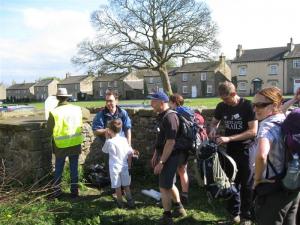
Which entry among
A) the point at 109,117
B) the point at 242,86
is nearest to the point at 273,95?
the point at 109,117

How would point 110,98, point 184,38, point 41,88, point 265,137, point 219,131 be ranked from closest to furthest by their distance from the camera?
point 265,137
point 110,98
point 219,131
point 184,38
point 41,88

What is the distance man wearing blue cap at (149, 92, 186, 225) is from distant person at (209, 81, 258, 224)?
622 mm

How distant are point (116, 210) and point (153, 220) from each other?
0.77m

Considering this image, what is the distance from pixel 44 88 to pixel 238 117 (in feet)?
334

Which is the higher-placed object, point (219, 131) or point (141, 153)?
point (219, 131)

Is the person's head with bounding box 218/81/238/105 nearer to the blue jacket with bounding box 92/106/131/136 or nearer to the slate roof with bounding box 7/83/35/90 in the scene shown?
the blue jacket with bounding box 92/106/131/136

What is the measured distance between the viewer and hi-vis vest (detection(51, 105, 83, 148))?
7.21 m

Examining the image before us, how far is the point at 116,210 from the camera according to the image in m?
6.64

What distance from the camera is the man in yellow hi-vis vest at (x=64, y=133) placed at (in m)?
7.21

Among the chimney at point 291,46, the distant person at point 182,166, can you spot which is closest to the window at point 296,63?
the chimney at point 291,46

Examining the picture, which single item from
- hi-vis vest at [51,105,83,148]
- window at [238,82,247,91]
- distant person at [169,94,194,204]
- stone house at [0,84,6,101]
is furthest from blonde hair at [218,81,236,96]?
stone house at [0,84,6,101]

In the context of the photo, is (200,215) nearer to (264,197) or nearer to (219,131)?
(219,131)

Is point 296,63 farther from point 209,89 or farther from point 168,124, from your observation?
point 168,124

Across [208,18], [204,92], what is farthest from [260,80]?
A: [208,18]
